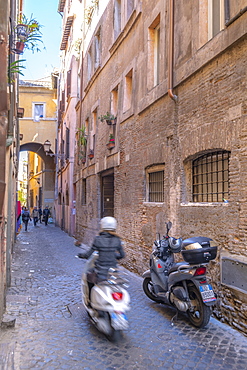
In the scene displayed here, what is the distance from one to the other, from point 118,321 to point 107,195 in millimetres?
9617

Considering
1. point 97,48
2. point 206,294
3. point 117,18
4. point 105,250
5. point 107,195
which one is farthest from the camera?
point 97,48

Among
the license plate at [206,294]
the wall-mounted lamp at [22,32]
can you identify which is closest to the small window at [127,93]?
the wall-mounted lamp at [22,32]

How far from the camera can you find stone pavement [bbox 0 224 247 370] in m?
4.07

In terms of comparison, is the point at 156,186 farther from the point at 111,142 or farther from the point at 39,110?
the point at 39,110

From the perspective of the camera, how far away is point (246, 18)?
16.4 ft

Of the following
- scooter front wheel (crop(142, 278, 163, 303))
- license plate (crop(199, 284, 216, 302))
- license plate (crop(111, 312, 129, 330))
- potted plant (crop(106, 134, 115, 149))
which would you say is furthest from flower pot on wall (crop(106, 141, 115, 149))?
license plate (crop(111, 312, 129, 330))

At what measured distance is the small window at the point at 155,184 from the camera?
27.5 feet

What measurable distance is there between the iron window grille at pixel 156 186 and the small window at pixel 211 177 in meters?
1.54

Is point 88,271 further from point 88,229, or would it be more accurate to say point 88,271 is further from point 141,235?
point 88,229

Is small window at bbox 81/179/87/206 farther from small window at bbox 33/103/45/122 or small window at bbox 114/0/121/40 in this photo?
small window at bbox 33/103/45/122

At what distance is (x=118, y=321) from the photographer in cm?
455

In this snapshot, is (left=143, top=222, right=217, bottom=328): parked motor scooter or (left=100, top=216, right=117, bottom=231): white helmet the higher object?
(left=100, top=216, right=117, bottom=231): white helmet

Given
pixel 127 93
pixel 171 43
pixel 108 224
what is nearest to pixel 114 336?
pixel 108 224

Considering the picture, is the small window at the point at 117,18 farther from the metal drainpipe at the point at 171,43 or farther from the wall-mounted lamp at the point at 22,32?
the metal drainpipe at the point at 171,43
